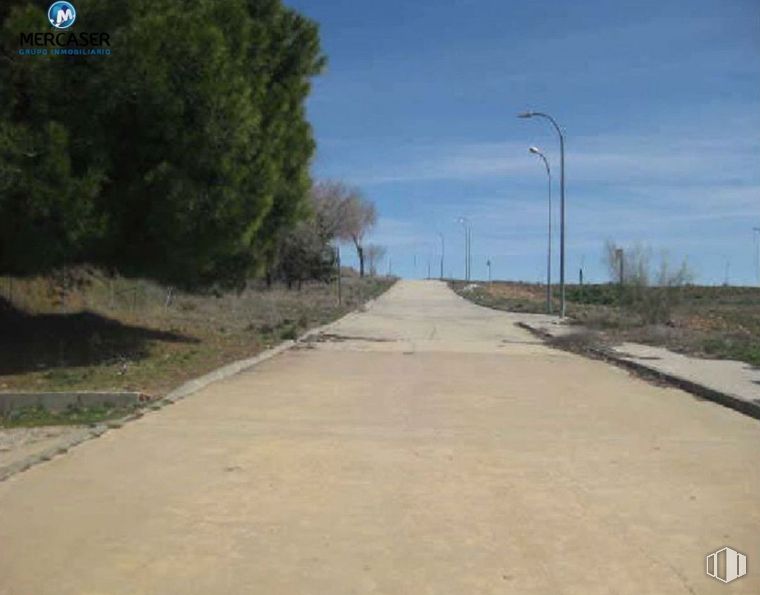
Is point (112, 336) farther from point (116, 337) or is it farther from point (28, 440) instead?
point (28, 440)

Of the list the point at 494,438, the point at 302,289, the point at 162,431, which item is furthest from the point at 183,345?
the point at 302,289

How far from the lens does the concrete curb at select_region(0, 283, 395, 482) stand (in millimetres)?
8320

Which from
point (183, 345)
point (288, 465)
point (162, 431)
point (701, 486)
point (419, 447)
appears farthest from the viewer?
point (183, 345)

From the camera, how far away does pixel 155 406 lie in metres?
12.2

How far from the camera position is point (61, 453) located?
8.90m

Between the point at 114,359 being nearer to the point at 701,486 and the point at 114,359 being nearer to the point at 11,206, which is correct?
the point at 11,206

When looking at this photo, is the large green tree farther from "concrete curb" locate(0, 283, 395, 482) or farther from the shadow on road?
"concrete curb" locate(0, 283, 395, 482)

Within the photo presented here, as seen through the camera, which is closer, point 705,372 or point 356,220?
point 705,372

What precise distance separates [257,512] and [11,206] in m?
8.85

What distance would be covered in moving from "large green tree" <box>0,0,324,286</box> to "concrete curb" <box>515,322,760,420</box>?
311 inches

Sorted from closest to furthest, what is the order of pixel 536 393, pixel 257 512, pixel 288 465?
pixel 257 512 < pixel 288 465 < pixel 536 393

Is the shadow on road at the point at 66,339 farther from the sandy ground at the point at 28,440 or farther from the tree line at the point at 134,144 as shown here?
the sandy ground at the point at 28,440

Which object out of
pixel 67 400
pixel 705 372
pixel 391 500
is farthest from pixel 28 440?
pixel 705 372

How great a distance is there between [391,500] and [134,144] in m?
10.1
